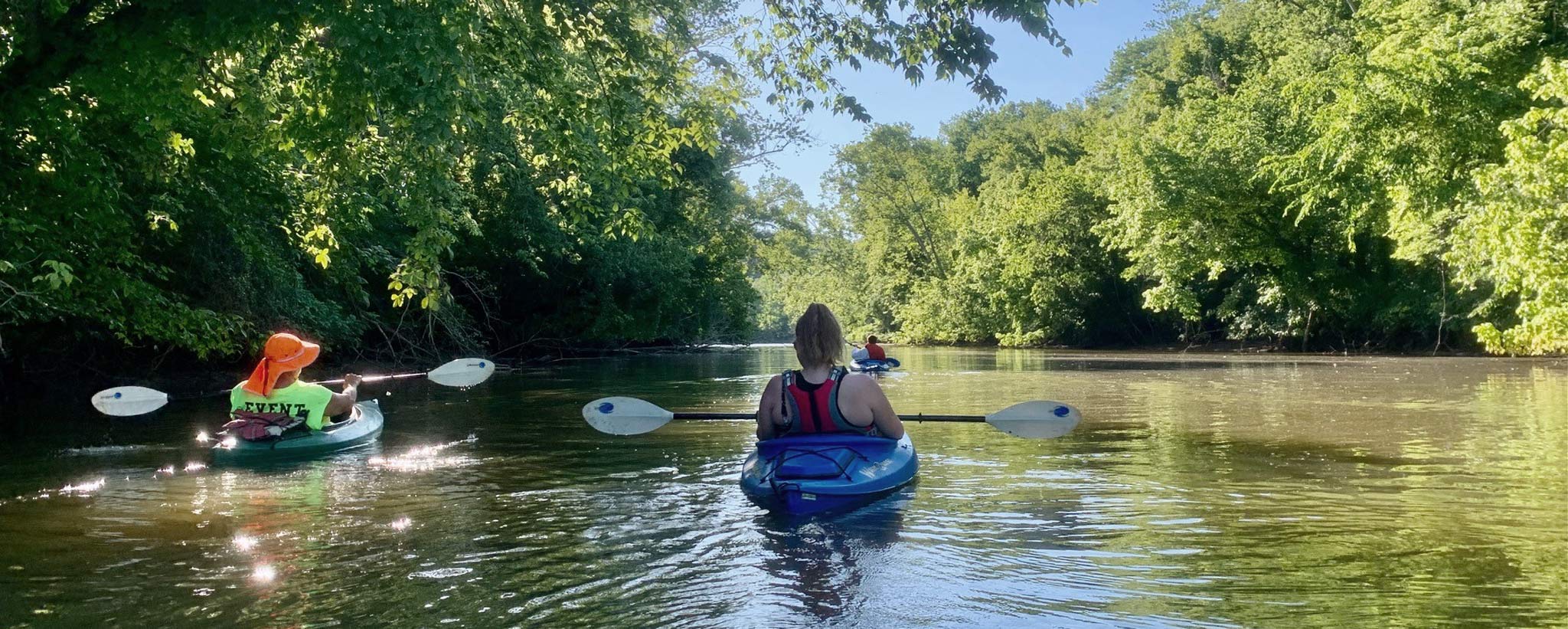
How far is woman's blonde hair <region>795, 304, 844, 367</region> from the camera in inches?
260

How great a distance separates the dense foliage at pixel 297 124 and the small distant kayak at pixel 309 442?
144cm

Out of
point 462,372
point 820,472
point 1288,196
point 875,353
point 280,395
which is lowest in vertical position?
point 820,472

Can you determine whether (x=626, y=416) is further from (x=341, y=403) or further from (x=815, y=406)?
(x=341, y=403)

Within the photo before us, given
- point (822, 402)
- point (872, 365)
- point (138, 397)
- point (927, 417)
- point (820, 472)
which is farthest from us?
point (872, 365)

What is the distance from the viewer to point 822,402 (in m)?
6.91

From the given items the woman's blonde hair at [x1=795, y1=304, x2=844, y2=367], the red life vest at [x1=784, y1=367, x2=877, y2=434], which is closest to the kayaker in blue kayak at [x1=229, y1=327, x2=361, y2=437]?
the red life vest at [x1=784, y1=367, x2=877, y2=434]

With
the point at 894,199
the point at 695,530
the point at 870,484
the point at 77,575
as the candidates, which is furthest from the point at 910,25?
the point at 894,199

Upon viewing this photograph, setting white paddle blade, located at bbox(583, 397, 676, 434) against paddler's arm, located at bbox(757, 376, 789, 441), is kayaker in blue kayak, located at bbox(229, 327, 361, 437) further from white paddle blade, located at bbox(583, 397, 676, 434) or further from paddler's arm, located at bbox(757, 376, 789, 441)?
paddler's arm, located at bbox(757, 376, 789, 441)

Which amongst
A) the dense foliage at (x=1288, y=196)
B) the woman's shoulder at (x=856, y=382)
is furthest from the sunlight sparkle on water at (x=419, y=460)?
the dense foliage at (x=1288, y=196)

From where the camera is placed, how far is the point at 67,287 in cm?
1022

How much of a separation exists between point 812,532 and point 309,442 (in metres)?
5.43

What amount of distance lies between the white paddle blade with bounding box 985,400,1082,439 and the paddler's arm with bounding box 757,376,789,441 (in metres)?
1.95

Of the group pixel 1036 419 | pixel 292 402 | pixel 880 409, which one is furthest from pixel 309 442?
pixel 1036 419

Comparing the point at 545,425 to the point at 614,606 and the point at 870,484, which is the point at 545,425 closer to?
the point at 870,484
